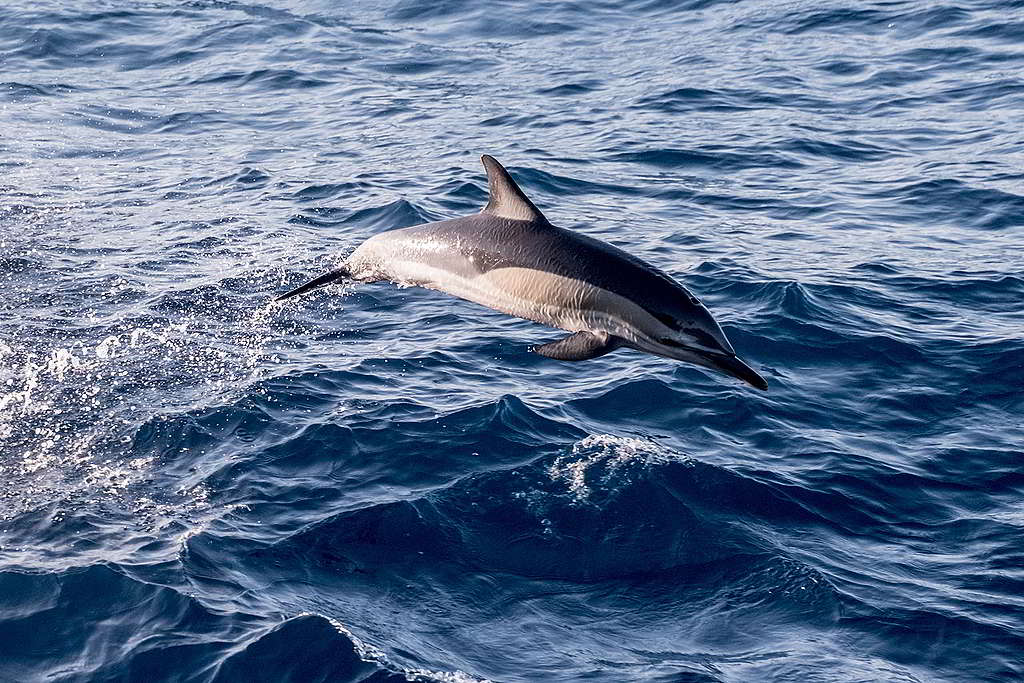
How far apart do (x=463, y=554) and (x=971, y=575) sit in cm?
401

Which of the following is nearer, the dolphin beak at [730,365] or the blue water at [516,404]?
the dolphin beak at [730,365]

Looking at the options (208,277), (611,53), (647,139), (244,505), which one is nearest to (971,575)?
(244,505)

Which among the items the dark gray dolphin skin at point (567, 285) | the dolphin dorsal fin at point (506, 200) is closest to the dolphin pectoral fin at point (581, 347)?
the dark gray dolphin skin at point (567, 285)

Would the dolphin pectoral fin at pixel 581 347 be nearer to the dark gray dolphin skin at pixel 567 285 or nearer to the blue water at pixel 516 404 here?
the dark gray dolphin skin at pixel 567 285

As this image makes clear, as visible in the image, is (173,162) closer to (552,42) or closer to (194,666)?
(552,42)

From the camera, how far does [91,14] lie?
1240 inches

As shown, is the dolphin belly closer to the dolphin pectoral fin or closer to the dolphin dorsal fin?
the dolphin pectoral fin

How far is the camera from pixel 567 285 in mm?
8188

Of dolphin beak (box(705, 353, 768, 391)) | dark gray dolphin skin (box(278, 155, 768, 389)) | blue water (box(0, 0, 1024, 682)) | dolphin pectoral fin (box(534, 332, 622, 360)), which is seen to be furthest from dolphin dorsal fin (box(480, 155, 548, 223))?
blue water (box(0, 0, 1024, 682))

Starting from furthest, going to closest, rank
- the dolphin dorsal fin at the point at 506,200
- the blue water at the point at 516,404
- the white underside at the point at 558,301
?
the blue water at the point at 516,404 → the dolphin dorsal fin at the point at 506,200 → the white underside at the point at 558,301

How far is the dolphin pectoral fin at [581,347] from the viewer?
26.5ft

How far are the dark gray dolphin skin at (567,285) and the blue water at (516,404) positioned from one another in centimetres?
252

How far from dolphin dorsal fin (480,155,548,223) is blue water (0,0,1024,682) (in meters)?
3.06

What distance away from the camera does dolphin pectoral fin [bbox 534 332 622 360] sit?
26.5 feet
